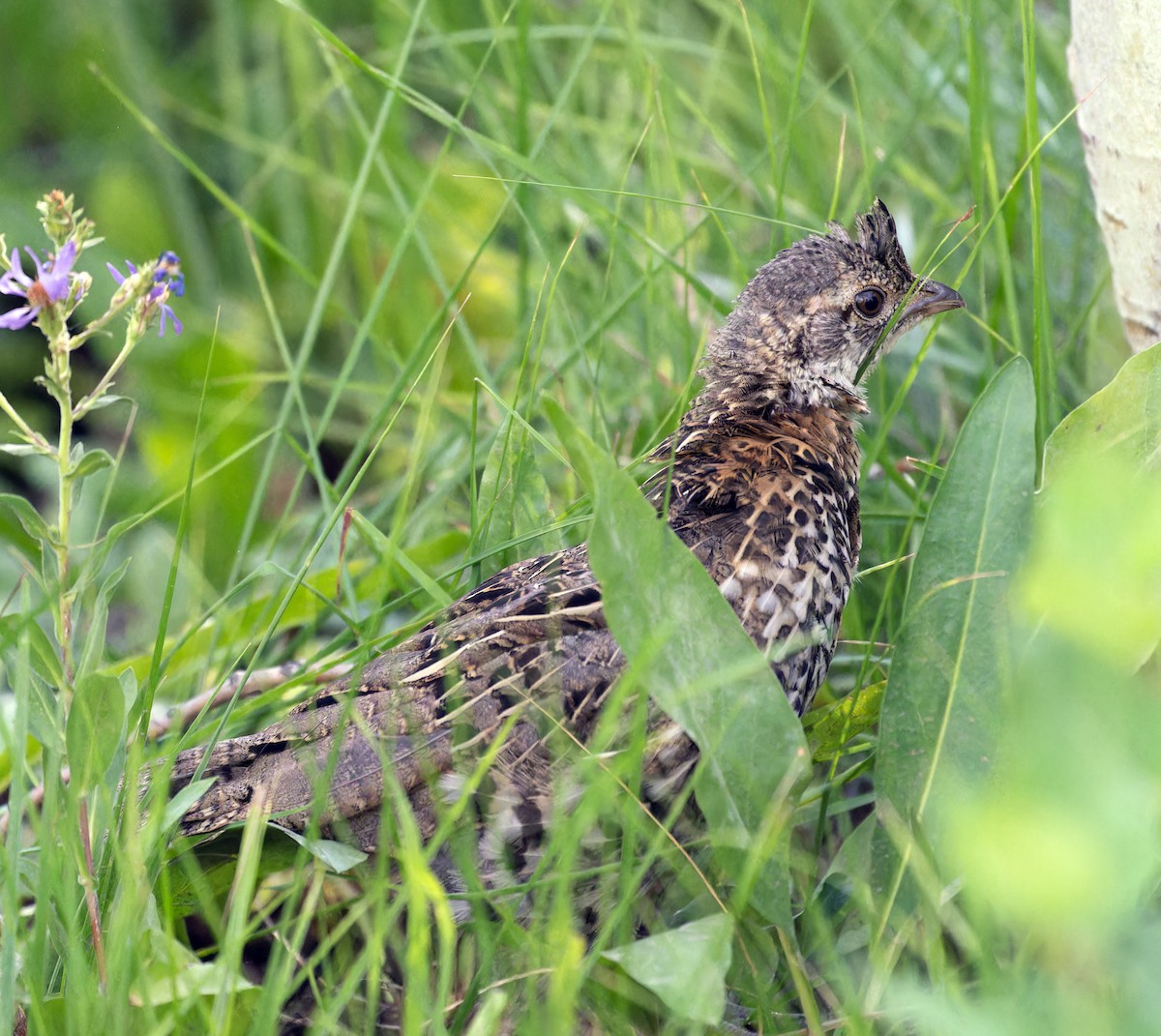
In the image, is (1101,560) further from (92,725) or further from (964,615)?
(92,725)

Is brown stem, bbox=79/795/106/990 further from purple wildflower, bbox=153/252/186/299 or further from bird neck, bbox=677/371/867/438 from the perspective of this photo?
bird neck, bbox=677/371/867/438

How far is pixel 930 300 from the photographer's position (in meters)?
2.98

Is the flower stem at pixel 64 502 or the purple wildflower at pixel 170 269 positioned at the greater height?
Answer: the purple wildflower at pixel 170 269

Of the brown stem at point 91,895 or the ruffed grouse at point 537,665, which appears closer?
the brown stem at point 91,895

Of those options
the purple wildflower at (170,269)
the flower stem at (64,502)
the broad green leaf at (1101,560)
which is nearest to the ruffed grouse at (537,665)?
the flower stem at (64,502)

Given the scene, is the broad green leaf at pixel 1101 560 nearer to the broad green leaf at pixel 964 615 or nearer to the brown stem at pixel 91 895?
the broad green leaf at pixel 964 615

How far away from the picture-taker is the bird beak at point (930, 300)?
296cm

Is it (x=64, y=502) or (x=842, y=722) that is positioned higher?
(x=64, y=502)

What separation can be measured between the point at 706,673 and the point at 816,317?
1191mm

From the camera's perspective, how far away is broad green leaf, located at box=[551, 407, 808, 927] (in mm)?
1928

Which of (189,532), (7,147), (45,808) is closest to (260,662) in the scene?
(189,532)

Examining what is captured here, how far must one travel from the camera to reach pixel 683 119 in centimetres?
452

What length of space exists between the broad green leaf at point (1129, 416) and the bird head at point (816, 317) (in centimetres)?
79

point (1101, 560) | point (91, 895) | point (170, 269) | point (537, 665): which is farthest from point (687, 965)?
point (170, 269)
